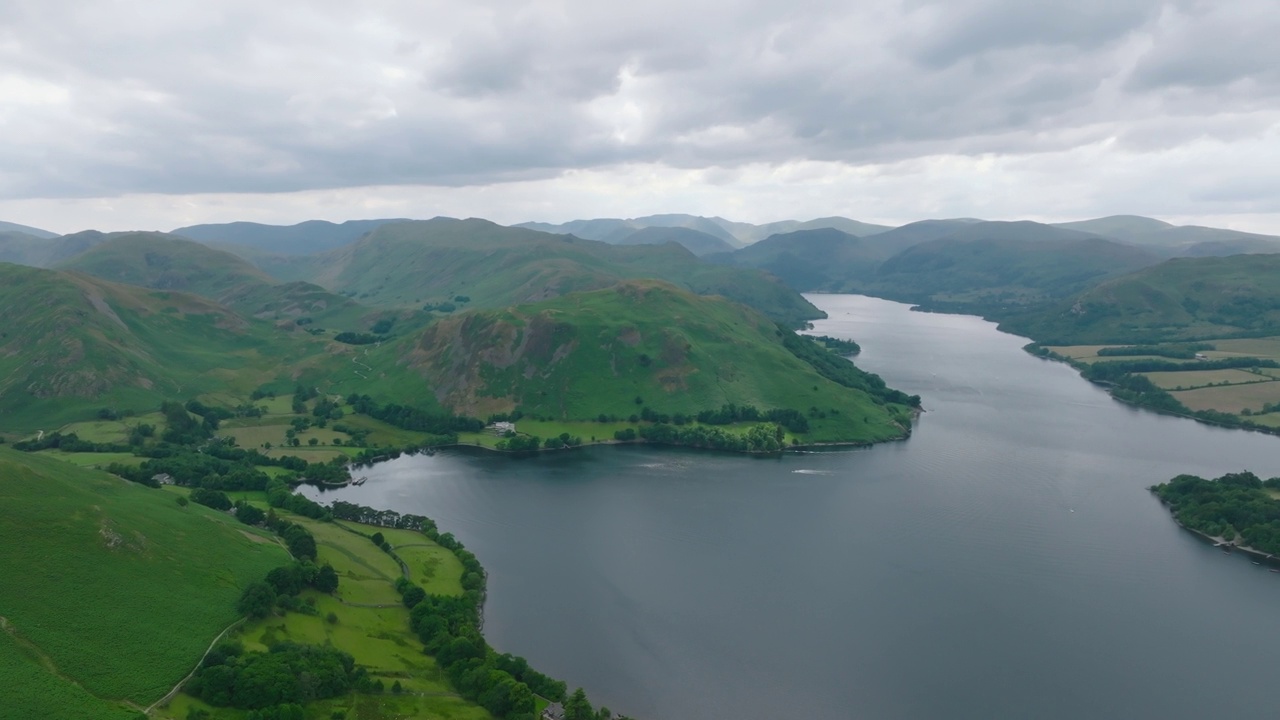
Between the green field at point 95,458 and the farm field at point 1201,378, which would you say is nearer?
the green field at point 95,458

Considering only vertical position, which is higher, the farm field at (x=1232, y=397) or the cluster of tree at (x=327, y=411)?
the farm field at (x=1232, y=397)

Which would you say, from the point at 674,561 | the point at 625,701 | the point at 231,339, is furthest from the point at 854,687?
the point at 231,339

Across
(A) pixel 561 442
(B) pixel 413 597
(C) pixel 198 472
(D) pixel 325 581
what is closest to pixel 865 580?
(B) pixel 413 597

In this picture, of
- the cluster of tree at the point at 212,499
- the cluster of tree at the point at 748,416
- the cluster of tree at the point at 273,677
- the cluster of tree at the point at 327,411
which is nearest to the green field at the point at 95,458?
the cluster of tree at the point at 212,499

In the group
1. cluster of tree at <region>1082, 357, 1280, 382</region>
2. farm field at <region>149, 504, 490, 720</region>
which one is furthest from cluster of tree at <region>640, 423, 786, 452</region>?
cluster of tree at <region>1082, 357, 1280, 382</region>

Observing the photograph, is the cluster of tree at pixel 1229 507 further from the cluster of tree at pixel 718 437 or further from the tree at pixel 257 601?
the tree at pixel 257 601

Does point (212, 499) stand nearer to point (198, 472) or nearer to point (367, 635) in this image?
point (198, 472)

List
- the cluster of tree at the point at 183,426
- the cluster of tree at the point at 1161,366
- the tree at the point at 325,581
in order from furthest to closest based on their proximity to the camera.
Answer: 1. the cluster of tree at the point at 1161,366
2. the cluster of tree at the point at 183,426
3. the tree at the point at 325,581

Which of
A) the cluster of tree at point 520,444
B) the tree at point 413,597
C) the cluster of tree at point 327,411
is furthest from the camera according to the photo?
the cluster of tree at point 327,411
